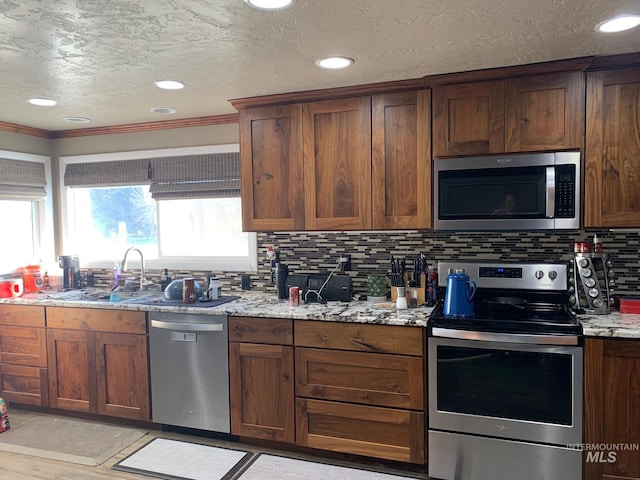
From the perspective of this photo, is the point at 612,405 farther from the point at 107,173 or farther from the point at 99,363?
the point at 107,173

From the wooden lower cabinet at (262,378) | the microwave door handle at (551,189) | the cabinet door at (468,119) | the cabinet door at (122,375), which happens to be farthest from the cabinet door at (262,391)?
the microwave door handle at (551,189)

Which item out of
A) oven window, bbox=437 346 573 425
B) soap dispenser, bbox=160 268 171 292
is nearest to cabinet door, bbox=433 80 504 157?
oven window, bbox=437 346 573 425

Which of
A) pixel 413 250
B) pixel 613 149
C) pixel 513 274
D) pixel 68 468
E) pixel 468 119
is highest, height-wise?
pixel 468 119

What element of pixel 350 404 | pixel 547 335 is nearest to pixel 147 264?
pixel 350 404

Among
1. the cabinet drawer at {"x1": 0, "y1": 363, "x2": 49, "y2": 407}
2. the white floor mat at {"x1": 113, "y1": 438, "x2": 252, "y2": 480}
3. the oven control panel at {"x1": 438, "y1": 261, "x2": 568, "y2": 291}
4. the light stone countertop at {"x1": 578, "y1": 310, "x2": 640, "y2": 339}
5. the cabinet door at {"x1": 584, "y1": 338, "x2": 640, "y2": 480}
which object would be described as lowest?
the white floor mat at {"x1": 113, "y1": 438, "x2": 252, "y2": 480}

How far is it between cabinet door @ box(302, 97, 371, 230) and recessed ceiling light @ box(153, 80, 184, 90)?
765 millimetres

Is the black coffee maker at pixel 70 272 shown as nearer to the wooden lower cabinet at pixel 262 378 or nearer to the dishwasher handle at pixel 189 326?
the dishwasher handle at pixel 189 326

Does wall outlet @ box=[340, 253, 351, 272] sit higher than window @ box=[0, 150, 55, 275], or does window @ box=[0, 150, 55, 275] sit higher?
window @ box=[0, 150, 55, 275]

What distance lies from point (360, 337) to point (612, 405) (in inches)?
49.2

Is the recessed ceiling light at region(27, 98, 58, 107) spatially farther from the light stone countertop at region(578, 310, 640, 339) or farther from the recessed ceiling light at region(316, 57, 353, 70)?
the light stone countertop at region(578, 310, 640, 339)

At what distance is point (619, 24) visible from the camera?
1.93 metres

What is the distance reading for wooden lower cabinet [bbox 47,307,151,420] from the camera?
3.12 meters

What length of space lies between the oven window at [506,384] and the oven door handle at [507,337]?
0.07 m

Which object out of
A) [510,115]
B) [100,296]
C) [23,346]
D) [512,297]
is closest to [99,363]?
[100,296]
